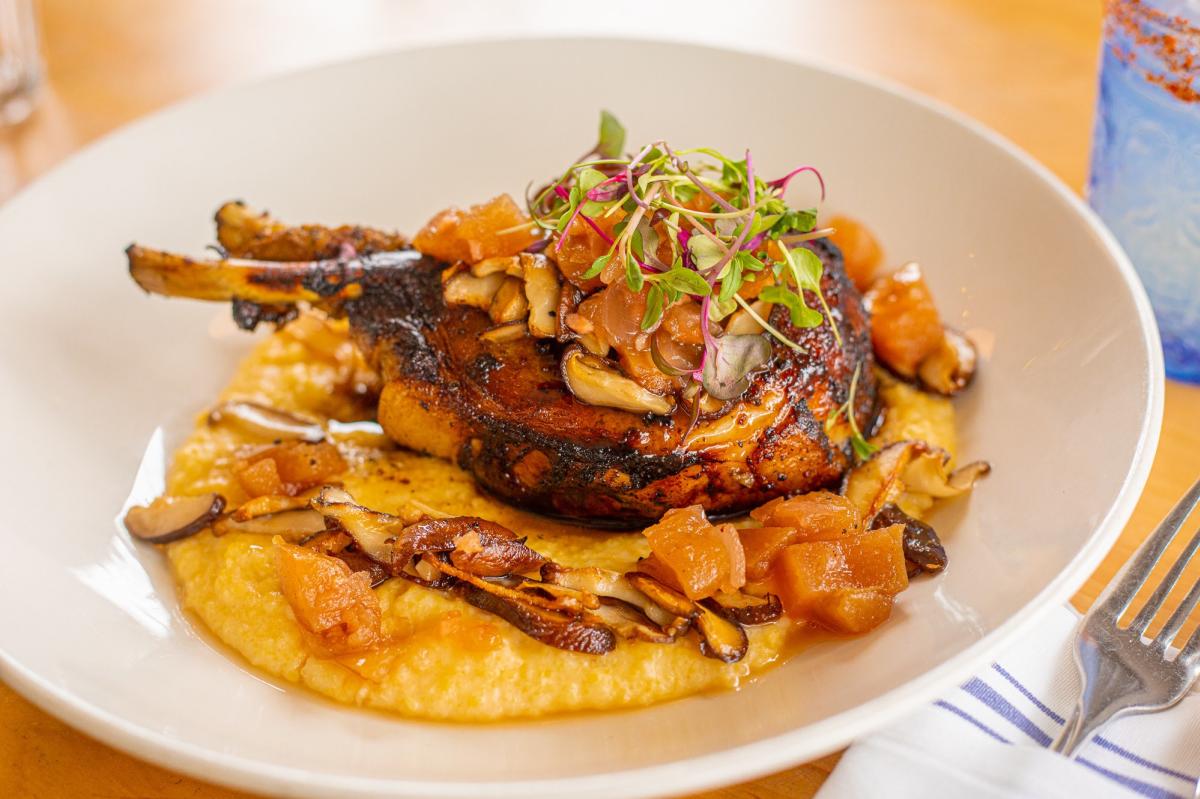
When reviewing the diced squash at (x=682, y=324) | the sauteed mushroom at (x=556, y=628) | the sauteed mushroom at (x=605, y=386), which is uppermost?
the diced squash at (x=682, y=324)

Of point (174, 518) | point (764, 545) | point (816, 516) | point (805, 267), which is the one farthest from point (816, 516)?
point (174, 518)

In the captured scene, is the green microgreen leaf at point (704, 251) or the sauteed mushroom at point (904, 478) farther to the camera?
the sauteed mushroom at point (904, 478)

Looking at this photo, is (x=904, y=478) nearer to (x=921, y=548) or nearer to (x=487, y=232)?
(x=921, y=548)

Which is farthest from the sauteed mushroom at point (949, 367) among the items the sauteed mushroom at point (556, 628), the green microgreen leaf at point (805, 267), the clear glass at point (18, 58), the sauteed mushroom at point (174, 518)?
the clear glass at point (18, 58)

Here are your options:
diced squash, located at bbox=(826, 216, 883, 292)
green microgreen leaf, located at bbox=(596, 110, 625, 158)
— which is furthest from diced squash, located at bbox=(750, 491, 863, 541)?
green microgreen leaf, located at bbox=(596, 110, 625, 158)

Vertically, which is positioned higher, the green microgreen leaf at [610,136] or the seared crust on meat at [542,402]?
the green microgreen leaf at [610,136]

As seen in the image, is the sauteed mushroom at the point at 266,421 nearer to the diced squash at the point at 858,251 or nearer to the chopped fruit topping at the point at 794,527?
the chopped fruit topping at the point at 794,527

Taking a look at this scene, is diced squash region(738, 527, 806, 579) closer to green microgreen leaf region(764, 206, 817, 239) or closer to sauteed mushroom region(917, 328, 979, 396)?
green microgreen leaf region(764, 206, 817, 239)
